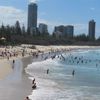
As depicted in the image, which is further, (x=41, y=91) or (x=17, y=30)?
(x=17, y=30)

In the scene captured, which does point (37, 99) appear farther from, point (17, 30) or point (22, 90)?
point (17, 30)

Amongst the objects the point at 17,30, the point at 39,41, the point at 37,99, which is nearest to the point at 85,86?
the point at 37,99

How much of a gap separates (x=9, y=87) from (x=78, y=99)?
737cm

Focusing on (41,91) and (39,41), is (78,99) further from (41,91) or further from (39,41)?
(39,41)

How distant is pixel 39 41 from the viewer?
18938 cm

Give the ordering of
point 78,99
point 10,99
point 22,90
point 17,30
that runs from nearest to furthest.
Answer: point 10,99 → point 78,99 → point 22,90 → point 17,30

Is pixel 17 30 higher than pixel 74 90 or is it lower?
higher

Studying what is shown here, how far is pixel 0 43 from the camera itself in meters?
113

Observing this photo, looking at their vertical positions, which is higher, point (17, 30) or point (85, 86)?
point (17, 30)

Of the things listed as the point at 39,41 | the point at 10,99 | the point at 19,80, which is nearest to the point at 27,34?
the point at 39,41

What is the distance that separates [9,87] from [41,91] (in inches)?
128

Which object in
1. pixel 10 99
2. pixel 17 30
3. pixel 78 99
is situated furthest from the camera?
pixel 17 30

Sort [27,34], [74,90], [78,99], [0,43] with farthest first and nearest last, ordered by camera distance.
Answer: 1. [27,34]
2. [0,43]
3. [74,90]
4. [78,99]

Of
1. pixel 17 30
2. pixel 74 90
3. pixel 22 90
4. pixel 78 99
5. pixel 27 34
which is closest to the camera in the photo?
pixel 78 99
